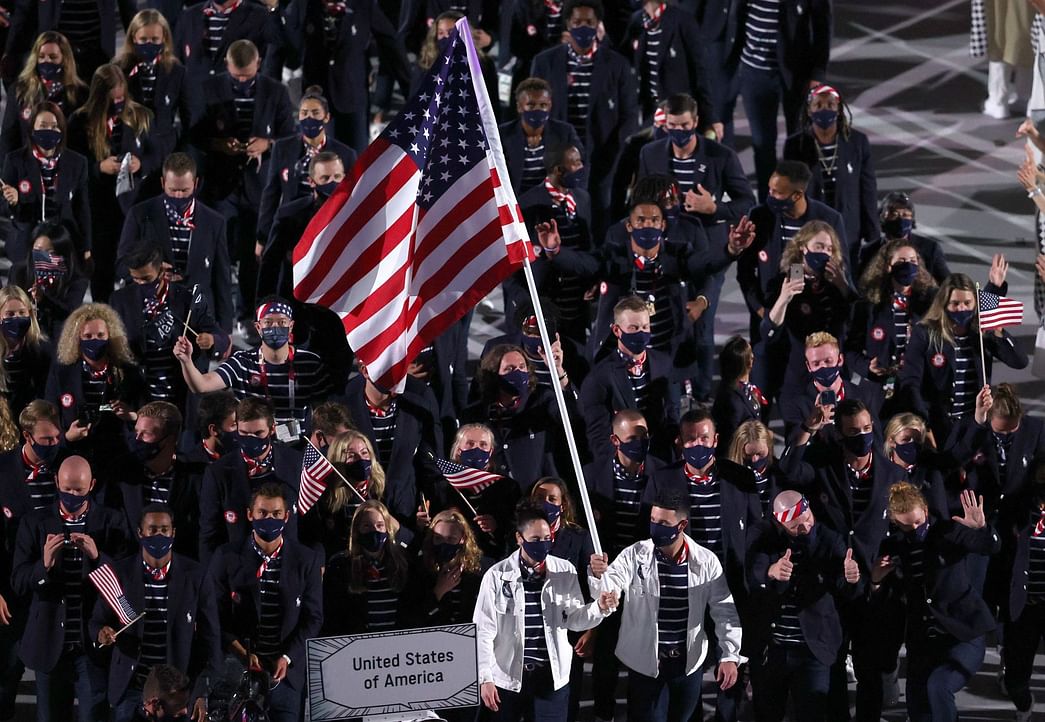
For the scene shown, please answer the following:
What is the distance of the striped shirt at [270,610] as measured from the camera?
11.9 meters

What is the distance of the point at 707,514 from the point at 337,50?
5.19 meters

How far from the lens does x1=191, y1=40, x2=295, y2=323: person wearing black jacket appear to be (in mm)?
15180

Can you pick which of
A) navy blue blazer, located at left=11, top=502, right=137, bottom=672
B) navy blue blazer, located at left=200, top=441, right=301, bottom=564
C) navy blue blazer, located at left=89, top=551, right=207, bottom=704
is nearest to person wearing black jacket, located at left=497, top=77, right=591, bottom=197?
navy blue blazer, located at left=200, top=441, right=301, bottom=564

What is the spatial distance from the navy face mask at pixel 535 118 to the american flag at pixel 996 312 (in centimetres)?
278

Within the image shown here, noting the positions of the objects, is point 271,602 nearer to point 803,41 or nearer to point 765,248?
point 765,248

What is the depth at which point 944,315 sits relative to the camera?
13438 millimetres

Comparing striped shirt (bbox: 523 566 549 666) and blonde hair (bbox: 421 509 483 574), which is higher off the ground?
blonde hair (bbox: 421 509 483 574)

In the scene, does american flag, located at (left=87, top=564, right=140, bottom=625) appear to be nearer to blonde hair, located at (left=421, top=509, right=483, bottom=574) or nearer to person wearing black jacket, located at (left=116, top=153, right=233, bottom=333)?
blonde hair, located at (left=421, top=509, right=483, bottom=574)

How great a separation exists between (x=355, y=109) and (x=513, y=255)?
5.68 m

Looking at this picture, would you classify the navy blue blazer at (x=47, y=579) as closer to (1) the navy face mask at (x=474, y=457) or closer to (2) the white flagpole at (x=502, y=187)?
(1) the navy face mask at (x=474, y=457)

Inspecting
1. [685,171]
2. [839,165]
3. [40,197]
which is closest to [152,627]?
[40,197]

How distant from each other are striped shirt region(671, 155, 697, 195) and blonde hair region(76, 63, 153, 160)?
3.16 metres

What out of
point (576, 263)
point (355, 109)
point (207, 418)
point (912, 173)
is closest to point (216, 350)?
point (207, 418)

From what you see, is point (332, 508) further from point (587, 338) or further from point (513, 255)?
point (587, 338)
